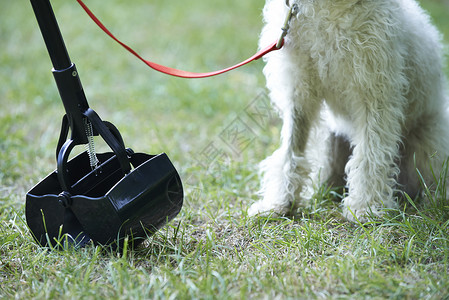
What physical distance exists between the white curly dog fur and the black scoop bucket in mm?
755

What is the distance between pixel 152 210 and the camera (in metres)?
2.07

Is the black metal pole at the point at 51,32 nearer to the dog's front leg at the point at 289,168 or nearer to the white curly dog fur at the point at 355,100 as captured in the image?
the white curly dog fur at the point at 355,100

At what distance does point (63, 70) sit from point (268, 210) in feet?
4.53

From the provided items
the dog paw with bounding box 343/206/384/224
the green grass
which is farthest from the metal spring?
the dog paw with bounding box 343/206/384/224

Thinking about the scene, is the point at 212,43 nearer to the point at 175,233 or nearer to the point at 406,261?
the point at 175,233

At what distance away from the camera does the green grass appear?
73.2 inches

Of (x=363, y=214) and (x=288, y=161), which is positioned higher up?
(x=288, y=161)

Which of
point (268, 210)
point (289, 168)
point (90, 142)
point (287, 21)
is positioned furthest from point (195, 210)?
point (287, 21)

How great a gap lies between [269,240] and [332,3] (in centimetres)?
125

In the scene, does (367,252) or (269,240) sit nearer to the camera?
(367,252)

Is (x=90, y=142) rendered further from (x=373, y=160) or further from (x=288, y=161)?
(x=373, y=160)

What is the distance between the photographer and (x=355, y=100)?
2377 millimetres

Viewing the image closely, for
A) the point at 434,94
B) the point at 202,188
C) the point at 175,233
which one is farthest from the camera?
the point at 202,188

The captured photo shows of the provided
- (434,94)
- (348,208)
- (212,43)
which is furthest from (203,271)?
(212,43)
